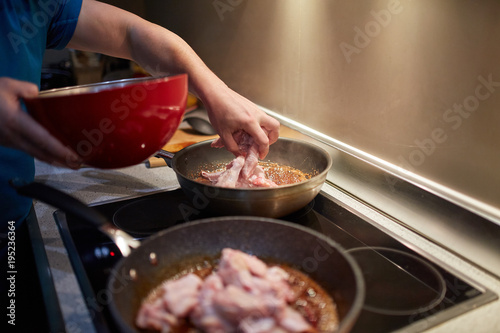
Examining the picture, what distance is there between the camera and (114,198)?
3.21 feet

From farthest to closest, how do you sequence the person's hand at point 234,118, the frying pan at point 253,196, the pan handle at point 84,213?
the person's hand at point 234,118 → the frying pan at point 253,196 → the pan handle at point 84,213

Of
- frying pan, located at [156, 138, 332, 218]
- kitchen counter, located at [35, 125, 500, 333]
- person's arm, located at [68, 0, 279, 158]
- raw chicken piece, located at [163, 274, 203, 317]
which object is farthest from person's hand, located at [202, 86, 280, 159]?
raw chicken piece, located at [163, 274, 203, 317]

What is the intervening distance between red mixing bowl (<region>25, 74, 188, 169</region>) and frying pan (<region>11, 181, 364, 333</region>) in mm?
102

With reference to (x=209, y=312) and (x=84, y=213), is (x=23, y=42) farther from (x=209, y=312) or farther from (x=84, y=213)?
(x=209, y=312)

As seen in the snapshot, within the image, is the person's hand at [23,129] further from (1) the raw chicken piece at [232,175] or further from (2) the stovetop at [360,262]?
(1) the raw chicken piece at [232,175]

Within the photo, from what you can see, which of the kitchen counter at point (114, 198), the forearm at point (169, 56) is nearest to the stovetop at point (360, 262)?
the kitchen counter at point (114, 198)

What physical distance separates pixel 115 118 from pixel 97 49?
20.9 inches

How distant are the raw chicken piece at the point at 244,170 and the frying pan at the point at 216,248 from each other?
25 centimetres

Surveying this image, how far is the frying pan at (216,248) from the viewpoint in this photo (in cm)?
54

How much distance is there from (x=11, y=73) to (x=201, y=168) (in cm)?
49

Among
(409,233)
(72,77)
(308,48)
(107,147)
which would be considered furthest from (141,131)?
(72,77)

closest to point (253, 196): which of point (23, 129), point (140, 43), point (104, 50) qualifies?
point (23, 129)

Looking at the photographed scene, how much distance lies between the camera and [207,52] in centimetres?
182

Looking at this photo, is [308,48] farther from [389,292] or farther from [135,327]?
[135,327]
